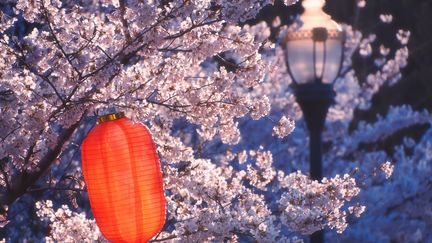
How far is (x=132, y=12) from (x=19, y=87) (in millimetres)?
823

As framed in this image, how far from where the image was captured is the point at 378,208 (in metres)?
12.1

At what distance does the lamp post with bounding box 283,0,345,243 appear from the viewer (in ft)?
27.6

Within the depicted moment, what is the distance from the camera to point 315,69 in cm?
844

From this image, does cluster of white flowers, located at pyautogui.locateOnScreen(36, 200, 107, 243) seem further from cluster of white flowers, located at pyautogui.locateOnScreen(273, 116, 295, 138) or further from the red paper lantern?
cluster of white flowers, located at pyautogui.locateOnScreen(273, 116, 295, 138)

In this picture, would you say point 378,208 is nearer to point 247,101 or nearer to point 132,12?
point 247,101

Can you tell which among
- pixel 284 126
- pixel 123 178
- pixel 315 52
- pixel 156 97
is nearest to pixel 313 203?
pixel 284 126

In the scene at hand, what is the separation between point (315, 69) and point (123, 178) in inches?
131

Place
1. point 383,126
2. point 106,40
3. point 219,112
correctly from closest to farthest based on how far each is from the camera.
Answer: point 106,40 → point 219,112 → point 383,126

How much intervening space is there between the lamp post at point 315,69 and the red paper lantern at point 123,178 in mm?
2987

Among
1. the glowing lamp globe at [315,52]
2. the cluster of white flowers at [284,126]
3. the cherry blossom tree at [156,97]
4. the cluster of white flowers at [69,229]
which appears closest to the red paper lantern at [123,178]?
the cherry blossom tree at [156,97]

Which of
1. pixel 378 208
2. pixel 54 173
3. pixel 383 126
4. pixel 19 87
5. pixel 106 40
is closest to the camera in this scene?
pixel 19 87

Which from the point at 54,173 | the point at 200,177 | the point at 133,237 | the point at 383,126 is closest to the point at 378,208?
the point at 383,126

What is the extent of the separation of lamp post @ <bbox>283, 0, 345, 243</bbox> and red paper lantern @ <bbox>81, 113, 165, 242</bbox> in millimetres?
2987

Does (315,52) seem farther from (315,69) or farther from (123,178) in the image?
(123,178)
